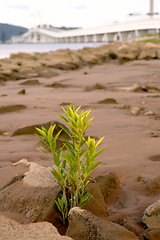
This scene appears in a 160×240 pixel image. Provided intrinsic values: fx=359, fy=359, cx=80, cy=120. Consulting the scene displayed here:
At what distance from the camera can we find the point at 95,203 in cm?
197

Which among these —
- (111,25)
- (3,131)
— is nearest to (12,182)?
(3,131)

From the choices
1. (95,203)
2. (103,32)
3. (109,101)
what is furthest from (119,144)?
(103,32)

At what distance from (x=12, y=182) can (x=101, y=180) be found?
1.91 feet

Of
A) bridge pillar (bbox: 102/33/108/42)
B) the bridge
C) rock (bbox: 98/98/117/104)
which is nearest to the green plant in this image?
rock (bbox: 98/98/117/104)

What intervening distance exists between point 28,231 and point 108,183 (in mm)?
792

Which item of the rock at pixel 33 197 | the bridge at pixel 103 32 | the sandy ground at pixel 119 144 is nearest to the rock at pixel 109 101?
the sandy ground at pixel 119 144

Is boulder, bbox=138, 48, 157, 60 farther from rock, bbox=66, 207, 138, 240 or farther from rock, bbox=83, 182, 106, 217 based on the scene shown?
rock, bbox=66, 207, 138, 240

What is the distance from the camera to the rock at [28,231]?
156 cm

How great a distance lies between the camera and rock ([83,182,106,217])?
1938 millimetres

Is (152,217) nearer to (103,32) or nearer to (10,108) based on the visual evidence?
(10,108)

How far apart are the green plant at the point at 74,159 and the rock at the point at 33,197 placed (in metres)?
0.06

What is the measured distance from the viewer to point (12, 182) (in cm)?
235

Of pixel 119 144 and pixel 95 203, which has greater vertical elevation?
pixel 95 203

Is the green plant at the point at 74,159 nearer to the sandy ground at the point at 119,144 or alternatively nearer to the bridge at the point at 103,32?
the sandy ground at the point at 119,144
